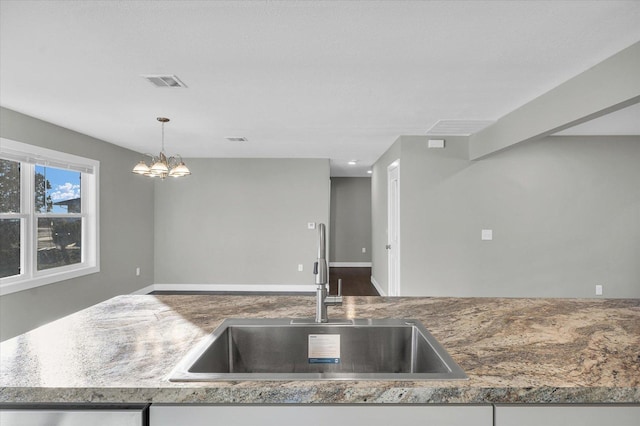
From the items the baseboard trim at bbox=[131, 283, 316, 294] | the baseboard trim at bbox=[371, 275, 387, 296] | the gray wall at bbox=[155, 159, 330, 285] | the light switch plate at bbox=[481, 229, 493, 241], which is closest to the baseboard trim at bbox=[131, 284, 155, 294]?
the baseboard trim at bbox=[131, 283, 316, 294]

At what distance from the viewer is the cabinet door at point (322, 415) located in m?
0.91

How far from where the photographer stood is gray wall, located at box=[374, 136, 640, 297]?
15.3 feet

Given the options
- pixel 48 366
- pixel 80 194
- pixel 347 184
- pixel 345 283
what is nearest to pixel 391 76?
pixel 48 366

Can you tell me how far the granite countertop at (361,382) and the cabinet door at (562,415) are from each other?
1.0 inches

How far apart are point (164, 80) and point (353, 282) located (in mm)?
5542

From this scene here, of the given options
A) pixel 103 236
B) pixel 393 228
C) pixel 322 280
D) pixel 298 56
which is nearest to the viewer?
pixel 322 280

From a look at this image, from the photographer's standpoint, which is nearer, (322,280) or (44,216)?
(322,280)

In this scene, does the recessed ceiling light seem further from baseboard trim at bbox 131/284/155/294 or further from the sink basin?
baseboard trim at bbox 131/284/155/294

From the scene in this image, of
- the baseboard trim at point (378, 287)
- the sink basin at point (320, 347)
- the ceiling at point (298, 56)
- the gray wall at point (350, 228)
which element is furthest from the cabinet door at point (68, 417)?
the gray wall at point (350, 228)

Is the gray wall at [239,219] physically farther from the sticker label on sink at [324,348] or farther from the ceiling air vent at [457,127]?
the sticker label on sink at [324,348]

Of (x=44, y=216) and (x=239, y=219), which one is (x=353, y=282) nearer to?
(x=239, y=219)

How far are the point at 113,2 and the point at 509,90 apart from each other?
2824mm

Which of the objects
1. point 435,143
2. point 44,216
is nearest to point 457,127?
point 435,143

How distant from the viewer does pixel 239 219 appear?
21.5 ft
